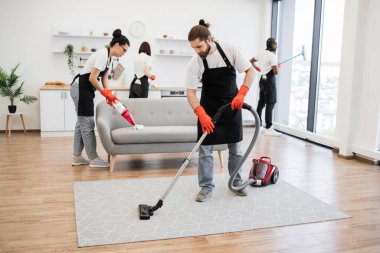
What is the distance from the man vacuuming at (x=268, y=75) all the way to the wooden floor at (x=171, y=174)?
0.76 meters

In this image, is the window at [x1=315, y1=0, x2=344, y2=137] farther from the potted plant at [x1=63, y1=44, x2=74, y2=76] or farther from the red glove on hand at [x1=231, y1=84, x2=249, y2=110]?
the potted plant at [x1=63, y1=44, x2=74, y2=76]

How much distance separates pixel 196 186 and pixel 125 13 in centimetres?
396

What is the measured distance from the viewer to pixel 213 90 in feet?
9.56

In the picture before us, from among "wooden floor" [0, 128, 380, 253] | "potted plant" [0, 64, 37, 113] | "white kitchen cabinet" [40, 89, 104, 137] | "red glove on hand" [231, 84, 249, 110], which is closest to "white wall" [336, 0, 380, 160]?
"wooden floor" [0, 128, 380, 253]

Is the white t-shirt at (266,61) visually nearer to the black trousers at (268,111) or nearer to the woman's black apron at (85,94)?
the black trousers at (268,111)

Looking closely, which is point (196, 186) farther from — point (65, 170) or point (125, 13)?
point (125, 13)

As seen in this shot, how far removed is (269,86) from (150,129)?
2.64 metres

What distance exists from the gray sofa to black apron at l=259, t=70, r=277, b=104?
6.49 feet

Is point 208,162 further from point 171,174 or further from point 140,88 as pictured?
point 140,88

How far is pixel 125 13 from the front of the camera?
249 inches

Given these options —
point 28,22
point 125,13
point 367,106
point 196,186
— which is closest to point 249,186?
point 196,186

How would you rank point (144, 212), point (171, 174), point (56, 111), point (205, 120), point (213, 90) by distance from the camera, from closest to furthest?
point (144, 212) → point (205, 120) → point (213, 90) → point (171, 174) → point (56, 111)

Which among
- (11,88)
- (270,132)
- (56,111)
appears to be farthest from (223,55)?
(11,88)

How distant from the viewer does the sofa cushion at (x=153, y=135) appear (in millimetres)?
3771
